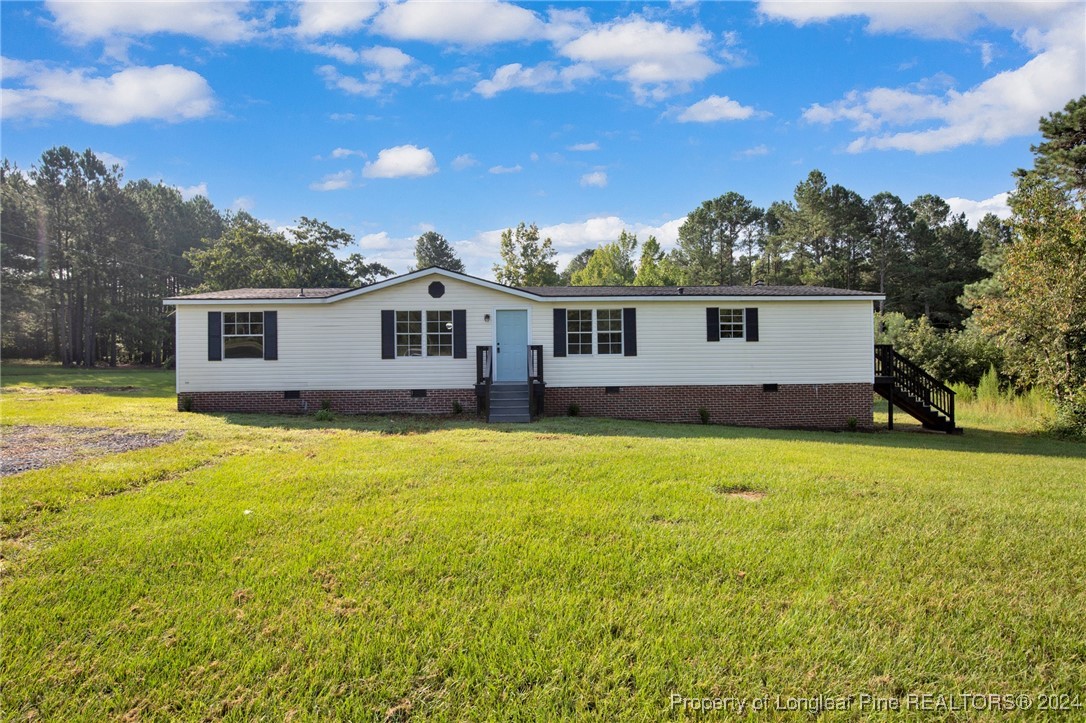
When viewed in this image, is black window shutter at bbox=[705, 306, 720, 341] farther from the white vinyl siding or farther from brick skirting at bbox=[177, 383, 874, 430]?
brick skirting at bbox=[177, 383, 874, 430]

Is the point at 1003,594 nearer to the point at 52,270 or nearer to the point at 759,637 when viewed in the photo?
the point at 759,637

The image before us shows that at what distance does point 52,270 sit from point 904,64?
159 ft

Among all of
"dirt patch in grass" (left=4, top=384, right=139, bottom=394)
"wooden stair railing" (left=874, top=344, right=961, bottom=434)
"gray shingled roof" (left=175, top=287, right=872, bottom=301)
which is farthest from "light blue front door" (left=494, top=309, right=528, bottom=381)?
"dirt patch in grass" (left=4, top=384, right=139, bottom=394)

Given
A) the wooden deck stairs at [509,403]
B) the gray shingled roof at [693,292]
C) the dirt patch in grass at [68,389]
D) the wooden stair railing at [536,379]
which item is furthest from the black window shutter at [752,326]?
the dirt patch in grass at [68,389]

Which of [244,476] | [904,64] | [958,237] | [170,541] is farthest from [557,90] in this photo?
[958,237]

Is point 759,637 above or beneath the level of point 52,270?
beneath

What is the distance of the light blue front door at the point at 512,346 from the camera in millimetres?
13836

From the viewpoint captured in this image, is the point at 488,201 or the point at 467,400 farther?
the point at 488,201

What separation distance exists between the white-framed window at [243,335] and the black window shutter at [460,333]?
5089 mm

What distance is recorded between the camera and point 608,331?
1391 cm

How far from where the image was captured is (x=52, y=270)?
35594mm

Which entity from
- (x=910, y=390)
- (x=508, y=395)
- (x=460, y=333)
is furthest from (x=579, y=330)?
(x=910, y=390)

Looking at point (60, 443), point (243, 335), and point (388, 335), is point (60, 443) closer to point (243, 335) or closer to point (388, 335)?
point (243, 335)

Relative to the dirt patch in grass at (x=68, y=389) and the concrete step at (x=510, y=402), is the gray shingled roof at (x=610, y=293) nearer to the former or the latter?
the concrete step at (x=510, y=402)
